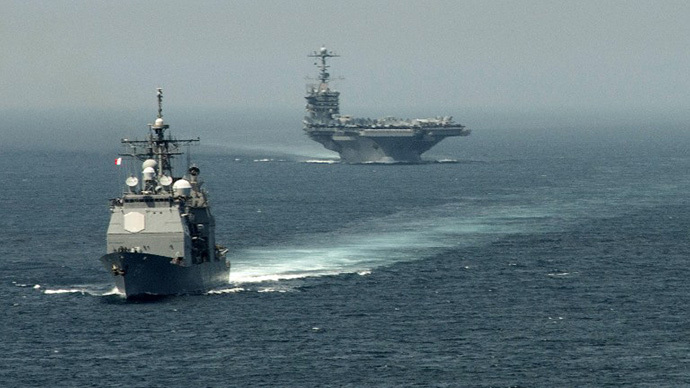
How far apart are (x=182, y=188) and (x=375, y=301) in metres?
15.4

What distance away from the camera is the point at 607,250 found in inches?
4176

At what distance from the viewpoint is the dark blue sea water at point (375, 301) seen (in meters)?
65.8

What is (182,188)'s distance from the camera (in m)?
89.7

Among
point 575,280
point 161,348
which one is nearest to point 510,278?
point 575,280

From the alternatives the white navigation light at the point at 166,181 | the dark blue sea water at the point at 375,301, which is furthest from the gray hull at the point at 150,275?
the white navigation light at the point at 166,181

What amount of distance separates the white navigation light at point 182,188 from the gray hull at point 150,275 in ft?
18.5

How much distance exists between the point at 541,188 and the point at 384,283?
78393mm

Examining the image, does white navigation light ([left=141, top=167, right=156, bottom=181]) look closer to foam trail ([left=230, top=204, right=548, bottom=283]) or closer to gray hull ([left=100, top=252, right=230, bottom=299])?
gray hull ([left=100, top=252, right=230, bottom=299])

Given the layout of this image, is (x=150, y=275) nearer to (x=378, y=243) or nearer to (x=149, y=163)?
(x=149, y=163)

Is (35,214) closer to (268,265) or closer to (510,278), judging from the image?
(268,265)

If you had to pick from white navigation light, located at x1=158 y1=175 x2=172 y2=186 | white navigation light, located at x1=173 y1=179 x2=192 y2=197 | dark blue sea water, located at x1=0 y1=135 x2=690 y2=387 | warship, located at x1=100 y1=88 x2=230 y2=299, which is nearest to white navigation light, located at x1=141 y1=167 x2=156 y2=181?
warship, located at x1=100 y1=88 x2=230 y2=299

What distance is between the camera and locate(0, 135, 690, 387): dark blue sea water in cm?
6575

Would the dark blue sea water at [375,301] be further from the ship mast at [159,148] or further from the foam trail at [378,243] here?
the ship mast at [159,148]

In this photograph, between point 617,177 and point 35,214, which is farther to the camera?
point 617,177
